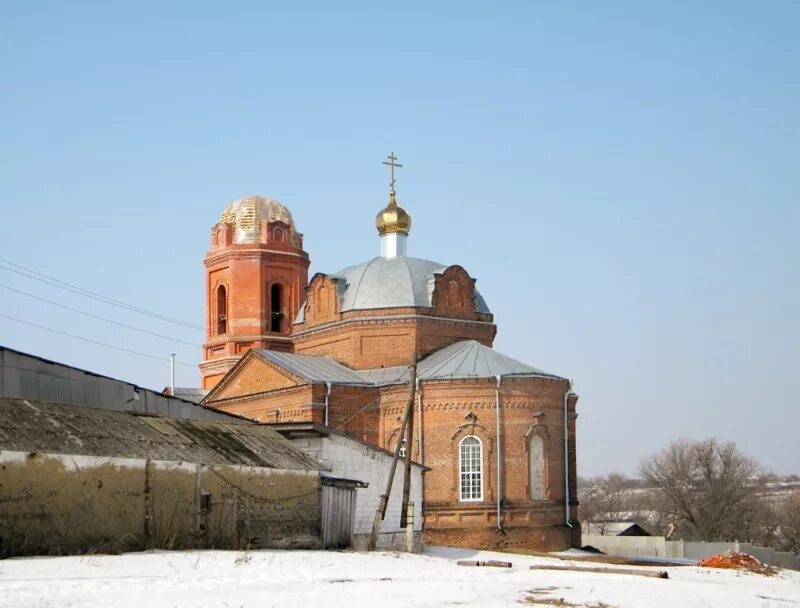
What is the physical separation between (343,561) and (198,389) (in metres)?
28.1

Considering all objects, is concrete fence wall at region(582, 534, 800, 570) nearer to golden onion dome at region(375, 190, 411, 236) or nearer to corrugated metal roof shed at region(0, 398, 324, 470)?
golden onion dome at region(375, 190, 411, 236)

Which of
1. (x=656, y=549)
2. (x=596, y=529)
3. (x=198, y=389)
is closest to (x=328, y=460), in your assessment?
(x=656, y=549)

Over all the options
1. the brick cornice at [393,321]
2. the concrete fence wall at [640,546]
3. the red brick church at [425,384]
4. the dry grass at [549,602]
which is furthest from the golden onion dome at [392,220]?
the dry grass at [549,602]

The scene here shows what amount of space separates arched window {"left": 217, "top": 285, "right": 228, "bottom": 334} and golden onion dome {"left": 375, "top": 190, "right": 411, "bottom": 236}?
781cm

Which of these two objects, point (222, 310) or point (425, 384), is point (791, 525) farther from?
point (425, 384)

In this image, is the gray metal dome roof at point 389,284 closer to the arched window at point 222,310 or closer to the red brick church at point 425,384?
the red brick church at point 425,384

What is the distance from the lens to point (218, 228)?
4525cm

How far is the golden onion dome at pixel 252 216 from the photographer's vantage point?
146 ft

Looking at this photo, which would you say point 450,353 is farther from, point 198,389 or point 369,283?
point 198,389

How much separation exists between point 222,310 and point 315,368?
992cm

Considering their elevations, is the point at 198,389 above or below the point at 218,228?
below

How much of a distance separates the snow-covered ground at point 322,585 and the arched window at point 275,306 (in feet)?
80.0

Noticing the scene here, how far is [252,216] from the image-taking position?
148 feet

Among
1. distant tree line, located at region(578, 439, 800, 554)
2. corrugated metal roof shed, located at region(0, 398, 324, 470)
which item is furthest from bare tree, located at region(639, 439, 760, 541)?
corrugated metal roof shed, located at region(0, 398, 324, 470)
